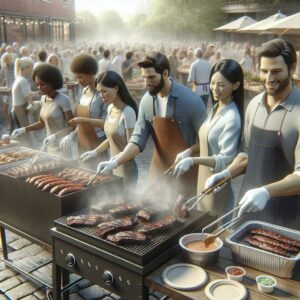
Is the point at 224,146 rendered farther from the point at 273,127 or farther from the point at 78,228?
the point at 78,228

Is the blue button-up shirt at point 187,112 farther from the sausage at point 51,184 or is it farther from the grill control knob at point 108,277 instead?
the grill control knob at point 108,277

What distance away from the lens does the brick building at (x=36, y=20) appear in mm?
31359

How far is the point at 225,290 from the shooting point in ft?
7.26

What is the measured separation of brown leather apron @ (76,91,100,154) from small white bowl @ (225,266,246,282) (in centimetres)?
312

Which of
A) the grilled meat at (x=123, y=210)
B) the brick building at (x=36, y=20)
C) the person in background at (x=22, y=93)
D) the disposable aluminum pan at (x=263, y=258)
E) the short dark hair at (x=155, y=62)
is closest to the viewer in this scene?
the disposable aluminum pan at (x=263, y=258)

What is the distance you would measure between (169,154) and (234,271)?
196 cm

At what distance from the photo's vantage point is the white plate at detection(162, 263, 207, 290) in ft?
7.44

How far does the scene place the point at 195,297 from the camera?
218 cm

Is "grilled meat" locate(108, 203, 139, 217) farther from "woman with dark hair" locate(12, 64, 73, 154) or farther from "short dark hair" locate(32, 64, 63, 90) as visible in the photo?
"short dark hair" locate(32, 64, 63, 90)

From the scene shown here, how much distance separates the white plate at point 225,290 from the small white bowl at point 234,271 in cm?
2

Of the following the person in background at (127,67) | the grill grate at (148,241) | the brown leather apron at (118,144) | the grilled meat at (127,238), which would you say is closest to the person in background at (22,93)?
the brown leather apron at (118,144)

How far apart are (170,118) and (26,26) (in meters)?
35.5

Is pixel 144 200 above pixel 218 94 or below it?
below

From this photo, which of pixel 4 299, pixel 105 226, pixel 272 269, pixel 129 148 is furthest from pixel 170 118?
pixel 4 299
